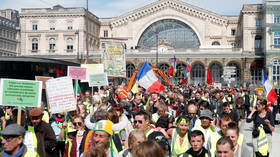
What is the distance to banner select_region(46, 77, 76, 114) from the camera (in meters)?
8.32

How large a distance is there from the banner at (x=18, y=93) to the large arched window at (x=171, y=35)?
50702 millimetres

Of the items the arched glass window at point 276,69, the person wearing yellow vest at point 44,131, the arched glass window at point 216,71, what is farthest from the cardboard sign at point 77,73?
the arched glass window at point 216,71

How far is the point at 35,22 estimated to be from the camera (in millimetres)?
55781

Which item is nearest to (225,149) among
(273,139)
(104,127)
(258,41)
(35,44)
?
(104,127)

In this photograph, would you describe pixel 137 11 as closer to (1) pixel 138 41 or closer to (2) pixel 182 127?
(1) pixel 138 41

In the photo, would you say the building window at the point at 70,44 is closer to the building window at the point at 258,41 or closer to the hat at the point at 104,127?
the building window at the point at 258,41

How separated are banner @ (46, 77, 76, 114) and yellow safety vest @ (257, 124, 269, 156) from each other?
4535mm

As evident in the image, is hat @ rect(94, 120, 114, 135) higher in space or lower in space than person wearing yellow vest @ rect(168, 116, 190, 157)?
higher

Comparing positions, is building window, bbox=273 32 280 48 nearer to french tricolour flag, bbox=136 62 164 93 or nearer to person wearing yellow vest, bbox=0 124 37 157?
french tricolour flag, bbox=136 62 164 93

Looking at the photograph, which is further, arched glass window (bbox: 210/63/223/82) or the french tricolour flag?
arched glass window (bbox: 210/63/223/82)

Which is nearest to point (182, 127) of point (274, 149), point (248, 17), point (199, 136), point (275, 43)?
point (199, 136)

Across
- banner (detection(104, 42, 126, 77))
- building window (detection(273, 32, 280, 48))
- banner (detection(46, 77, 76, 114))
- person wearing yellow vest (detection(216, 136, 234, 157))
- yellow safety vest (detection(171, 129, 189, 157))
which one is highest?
building window (detection(273, 32, 280, 48))

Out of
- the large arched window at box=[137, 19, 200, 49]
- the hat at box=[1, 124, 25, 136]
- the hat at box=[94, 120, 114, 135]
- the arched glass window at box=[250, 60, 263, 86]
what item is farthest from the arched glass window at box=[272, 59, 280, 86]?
the hat at box=[1, 124, 25, 136]

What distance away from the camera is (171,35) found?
5781 cm
